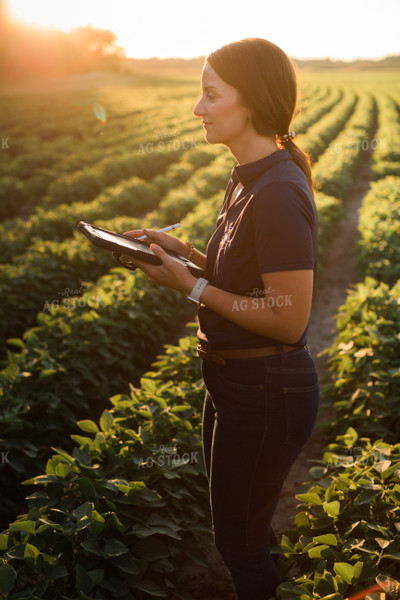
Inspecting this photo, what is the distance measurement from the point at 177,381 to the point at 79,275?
11.8ft

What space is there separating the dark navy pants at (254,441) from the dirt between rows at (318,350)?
28.6 inches

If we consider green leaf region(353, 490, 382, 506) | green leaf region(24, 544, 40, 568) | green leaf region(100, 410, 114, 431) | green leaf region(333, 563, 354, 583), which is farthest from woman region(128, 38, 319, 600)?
green leaf region(100, 410, 114, 431)

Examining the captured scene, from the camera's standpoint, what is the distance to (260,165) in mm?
1556

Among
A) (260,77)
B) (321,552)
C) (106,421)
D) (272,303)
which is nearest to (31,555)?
(106,421)

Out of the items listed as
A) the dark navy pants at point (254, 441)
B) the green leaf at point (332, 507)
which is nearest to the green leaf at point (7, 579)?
the dark navy pants at point (254, 441)

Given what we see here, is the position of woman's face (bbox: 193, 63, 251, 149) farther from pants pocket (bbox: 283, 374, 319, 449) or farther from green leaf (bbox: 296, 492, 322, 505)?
green leaf (bbox: 296, 492, 322, 505)

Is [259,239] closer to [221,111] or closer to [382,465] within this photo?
[221,111]

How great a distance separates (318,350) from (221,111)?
4.36 meters

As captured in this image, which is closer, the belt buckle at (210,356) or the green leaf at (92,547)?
the belt buckle at (210,356)

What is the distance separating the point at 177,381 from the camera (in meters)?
3.68

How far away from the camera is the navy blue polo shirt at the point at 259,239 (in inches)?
53.8

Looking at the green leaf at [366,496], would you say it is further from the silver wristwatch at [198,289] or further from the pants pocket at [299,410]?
the silver wristwatch at [198,289]

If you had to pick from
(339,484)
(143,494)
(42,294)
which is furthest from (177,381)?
(42,294)

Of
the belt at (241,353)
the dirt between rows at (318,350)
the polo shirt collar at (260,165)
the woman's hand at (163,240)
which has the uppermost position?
the polo shirt collar at (260,165)
